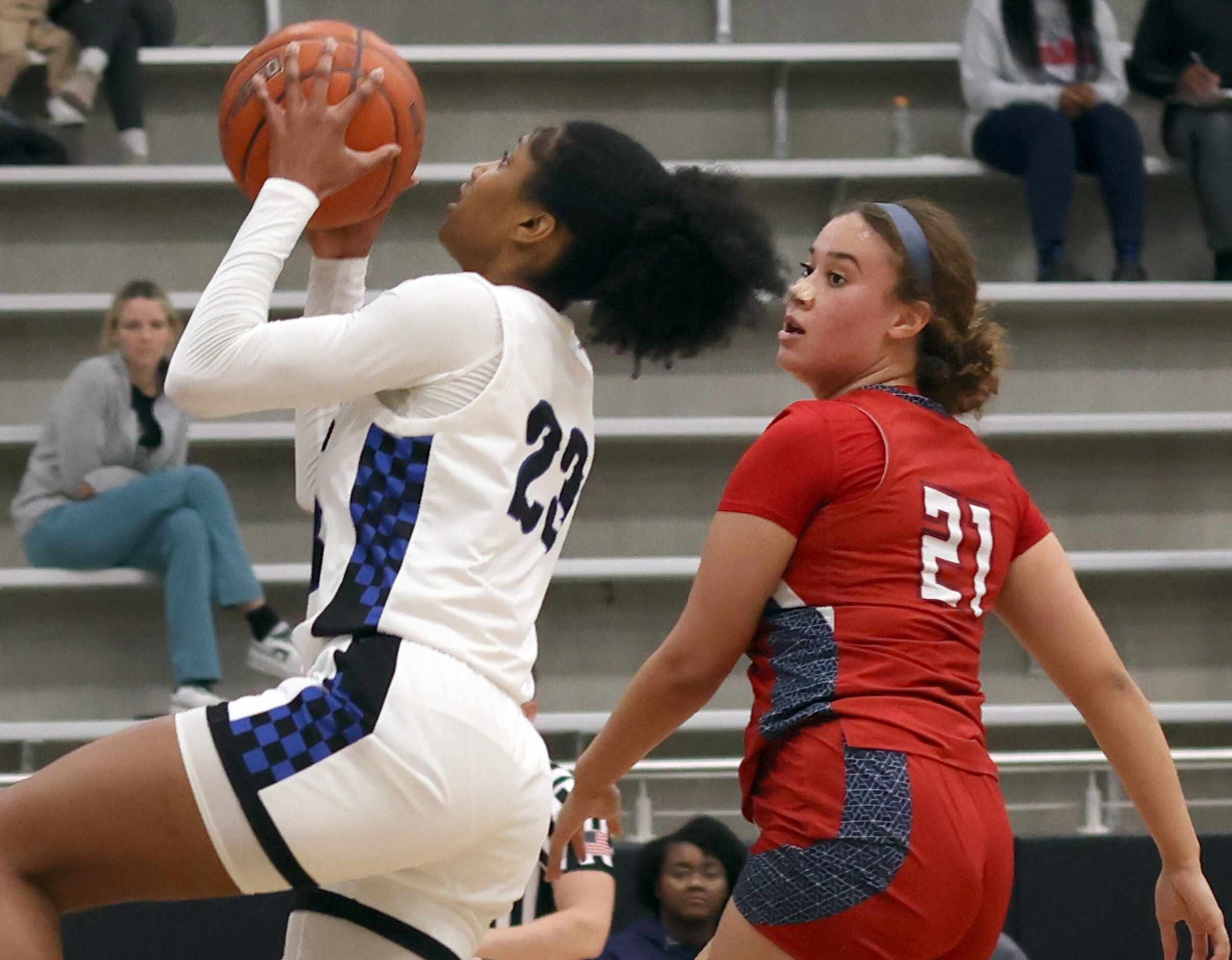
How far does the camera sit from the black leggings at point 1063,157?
588cm

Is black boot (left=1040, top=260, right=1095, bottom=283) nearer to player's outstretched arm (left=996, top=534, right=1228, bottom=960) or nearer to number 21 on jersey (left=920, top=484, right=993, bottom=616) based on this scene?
player's outstretched arm (left=996, top=534, right=1228, bottom=960)

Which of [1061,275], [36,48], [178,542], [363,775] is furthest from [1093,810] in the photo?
[36,48]

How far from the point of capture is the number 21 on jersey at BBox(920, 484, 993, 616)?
1.99 m

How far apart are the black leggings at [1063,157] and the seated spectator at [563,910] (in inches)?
131

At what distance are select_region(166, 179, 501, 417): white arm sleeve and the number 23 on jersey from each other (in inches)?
4.7

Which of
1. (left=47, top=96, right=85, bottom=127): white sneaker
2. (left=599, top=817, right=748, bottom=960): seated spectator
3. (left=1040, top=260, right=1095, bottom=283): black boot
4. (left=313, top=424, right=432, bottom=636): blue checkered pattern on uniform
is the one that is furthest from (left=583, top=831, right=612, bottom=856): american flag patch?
(left=47, top=96, right=85, bottom=127): white sneaker

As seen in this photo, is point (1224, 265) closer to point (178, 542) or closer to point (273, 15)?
point (273, 15)

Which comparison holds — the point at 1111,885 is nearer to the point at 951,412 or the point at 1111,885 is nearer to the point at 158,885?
the point at 951,412

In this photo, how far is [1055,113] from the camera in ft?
19.3

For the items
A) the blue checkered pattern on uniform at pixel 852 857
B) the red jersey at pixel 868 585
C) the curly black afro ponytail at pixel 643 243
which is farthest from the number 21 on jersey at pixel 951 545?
the curly black afro ponytail at pixel 643 243

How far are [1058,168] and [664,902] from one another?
3157 millimetres

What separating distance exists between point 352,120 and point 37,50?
4582 millimetres

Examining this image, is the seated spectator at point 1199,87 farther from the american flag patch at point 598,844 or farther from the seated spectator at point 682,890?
the american flag patch at point 598,844

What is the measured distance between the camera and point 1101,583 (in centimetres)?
597
